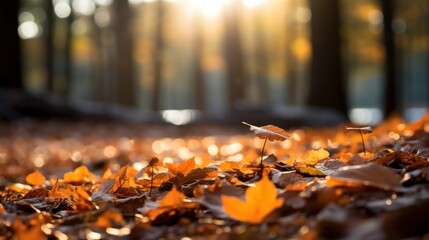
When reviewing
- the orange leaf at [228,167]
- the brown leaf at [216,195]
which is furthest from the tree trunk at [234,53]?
the brown leaf at [216,195]

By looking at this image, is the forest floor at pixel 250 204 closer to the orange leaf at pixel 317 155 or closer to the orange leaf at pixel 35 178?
the orange leaf at pixel 317 155

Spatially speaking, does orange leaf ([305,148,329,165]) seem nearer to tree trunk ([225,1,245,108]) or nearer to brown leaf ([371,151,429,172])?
brown leaf ([371,151,429,172])

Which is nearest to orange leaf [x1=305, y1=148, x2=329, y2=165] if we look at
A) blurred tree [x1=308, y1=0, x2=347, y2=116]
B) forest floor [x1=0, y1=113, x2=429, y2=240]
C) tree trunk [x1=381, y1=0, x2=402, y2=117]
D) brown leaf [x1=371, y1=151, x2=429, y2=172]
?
forest floor [x1=0, y1=113, x2=429, y2=240]

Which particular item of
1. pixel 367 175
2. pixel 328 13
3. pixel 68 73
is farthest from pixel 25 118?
pixel 68 73

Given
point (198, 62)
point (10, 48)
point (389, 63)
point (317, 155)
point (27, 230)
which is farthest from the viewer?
point (198, 62)

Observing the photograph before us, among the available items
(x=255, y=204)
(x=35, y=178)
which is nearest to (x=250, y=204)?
(x=255, y=204)

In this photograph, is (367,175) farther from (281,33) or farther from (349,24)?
(281,33)

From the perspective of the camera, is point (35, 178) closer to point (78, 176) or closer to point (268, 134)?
Answer: point (78, 176)
